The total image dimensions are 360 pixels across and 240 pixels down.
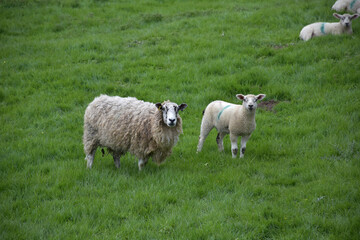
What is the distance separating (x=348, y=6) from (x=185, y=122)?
920 cm

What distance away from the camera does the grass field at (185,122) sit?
19.2ft

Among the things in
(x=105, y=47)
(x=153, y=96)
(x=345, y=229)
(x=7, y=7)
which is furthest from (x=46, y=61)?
(x=345, y=229)

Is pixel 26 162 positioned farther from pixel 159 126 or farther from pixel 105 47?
pixel 105 47

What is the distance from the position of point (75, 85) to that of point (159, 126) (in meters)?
5.51

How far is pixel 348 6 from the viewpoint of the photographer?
1508 centimetres

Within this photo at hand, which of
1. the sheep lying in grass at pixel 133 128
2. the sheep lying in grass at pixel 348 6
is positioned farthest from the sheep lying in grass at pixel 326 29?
the sheep lying in grass at pixel 133 128

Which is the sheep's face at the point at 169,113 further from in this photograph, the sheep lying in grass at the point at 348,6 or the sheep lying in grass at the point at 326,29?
the sheep lying in grass at the point at 348,6

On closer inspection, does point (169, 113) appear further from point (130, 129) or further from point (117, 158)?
point (117, 158)

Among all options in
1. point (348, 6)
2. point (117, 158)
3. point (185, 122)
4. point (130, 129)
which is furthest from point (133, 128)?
point (348, 6)

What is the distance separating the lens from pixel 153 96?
11.2 meters

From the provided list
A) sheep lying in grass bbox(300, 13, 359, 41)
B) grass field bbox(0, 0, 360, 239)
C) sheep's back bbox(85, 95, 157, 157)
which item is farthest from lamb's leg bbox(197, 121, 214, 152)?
sheep lying in grass bbox(300, 13, 359, 41)

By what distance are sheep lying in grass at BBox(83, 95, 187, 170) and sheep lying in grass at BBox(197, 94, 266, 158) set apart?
1.17 meters

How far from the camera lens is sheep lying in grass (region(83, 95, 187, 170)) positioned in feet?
24.7

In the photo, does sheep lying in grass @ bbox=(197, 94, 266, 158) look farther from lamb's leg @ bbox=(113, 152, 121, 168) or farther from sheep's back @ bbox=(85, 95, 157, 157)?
lamb's leg @ bbox=(113, 152, 121, 168)
